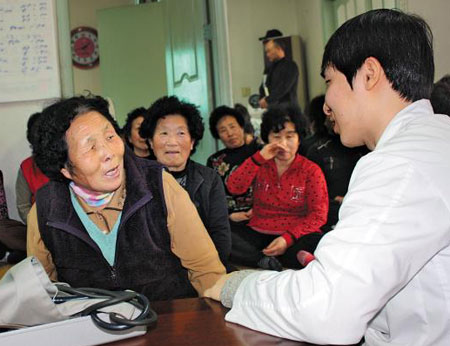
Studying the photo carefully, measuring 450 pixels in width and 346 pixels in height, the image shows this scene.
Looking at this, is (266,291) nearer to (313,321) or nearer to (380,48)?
(313,321)

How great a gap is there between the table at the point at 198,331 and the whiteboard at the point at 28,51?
2.79 meters

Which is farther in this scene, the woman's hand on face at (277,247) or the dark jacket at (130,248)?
the woman's hand on face at (277,247)

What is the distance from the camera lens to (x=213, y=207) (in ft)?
7.82

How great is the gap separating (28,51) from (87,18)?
179 cm

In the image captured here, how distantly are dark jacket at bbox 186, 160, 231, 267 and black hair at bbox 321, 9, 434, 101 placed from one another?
140 centimetres

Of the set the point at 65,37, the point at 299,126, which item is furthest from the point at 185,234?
the point at 65,37

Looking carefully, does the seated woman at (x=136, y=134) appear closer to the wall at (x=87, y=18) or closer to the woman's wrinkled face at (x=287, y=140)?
the woman's wrinkled face at (x=287, y=140)

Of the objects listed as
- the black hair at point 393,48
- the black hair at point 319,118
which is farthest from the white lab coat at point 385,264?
the black hair at point 319,118

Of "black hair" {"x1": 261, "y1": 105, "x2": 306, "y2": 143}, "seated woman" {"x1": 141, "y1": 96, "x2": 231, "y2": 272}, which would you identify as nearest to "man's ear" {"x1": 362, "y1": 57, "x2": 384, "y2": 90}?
"seated woman" {"x1": 141, "y1": 96, "x2": 231, "y2": 272}

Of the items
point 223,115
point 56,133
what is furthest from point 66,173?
point 223,115

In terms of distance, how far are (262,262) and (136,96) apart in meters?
2.55

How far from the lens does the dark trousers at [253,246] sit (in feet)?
9.78

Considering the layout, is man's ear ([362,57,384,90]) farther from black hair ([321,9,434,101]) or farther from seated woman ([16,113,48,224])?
seated woman ([16,113,48,224])

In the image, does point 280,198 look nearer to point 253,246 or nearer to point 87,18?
point 253,246
